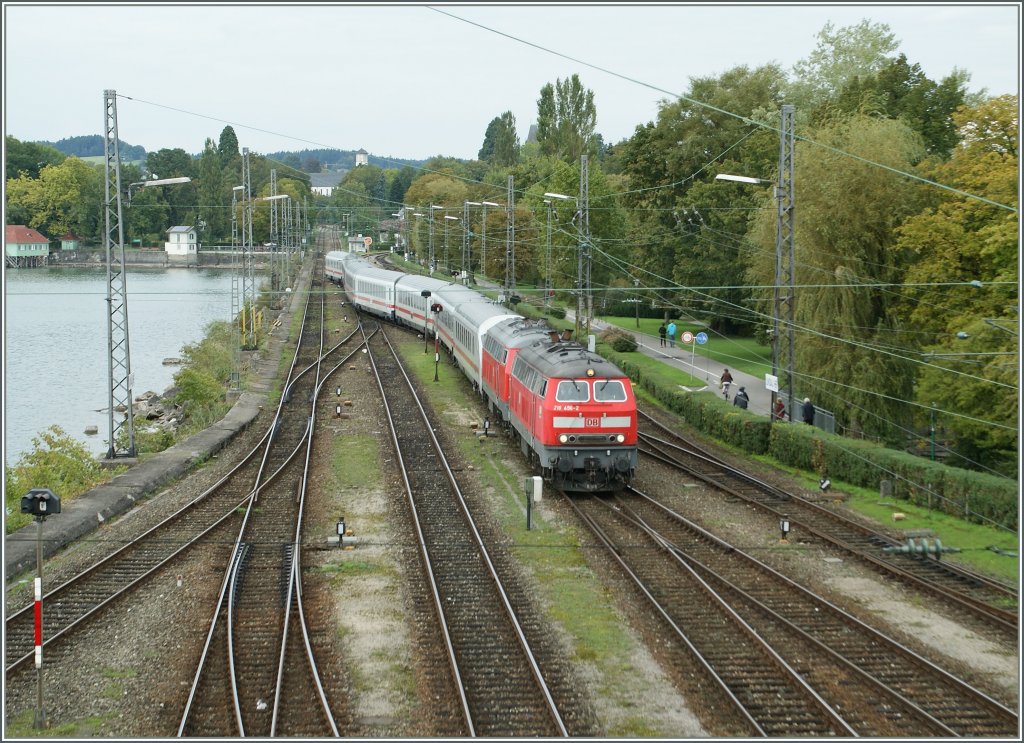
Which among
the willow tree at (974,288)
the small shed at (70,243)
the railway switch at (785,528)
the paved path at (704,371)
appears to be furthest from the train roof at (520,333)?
the small shed at (70,243)

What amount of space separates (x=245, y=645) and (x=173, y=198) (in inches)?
5907

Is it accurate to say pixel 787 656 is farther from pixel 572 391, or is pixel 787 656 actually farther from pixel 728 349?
pixel 728 349

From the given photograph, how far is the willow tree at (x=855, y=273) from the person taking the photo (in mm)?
31234

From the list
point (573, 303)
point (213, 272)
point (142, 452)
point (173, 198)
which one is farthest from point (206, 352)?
point (173, 198)

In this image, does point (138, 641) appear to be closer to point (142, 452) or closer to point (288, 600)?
point (288, 600)

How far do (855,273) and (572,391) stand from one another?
14.2 metres

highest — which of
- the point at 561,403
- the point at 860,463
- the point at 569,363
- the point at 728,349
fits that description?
the point at 569,363

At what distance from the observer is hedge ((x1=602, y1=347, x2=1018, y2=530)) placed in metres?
20.5

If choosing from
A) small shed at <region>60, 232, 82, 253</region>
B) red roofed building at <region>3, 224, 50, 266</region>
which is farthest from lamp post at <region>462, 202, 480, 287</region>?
small shed at <region>60, 232, 82, 253</region>

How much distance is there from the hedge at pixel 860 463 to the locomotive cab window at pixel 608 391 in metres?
6.05

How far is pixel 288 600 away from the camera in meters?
15.8

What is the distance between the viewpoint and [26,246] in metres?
114

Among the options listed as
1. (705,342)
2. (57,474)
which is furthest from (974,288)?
(57,474)

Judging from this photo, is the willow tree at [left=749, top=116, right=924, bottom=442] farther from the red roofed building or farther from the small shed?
the small shed
